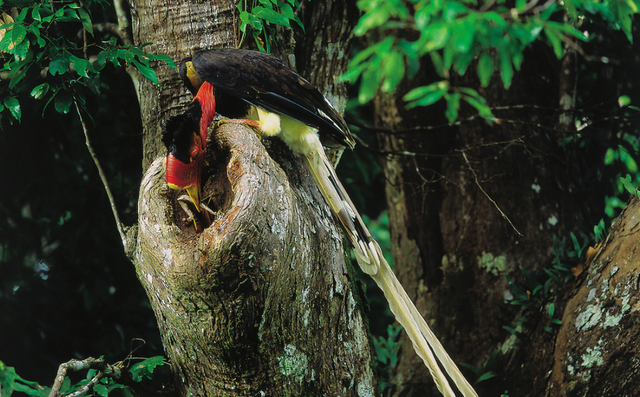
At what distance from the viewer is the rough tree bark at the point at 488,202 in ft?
7.40

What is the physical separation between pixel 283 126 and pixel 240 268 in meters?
0.63

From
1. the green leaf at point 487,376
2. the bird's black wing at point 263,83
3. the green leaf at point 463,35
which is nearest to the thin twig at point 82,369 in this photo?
the bird's black wing at point 263,83

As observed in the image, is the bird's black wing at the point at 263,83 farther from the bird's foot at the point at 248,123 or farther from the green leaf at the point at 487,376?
the green leaf at the point at 487,376

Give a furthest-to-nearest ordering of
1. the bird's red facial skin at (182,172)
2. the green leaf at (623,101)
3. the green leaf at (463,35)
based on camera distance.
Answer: the green leaf at (623,101) < the bird's red facial skin at (182,172) < the green leaf at (463,35)

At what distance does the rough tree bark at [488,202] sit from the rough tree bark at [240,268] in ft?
3.08

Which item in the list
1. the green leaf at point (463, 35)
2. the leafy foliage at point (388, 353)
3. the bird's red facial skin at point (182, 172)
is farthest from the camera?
the leafy foliage at point (388, 353)

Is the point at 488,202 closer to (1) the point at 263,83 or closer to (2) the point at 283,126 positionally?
(2) the point at 283,126

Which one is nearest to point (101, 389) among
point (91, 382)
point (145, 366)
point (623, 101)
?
point (91, 382)

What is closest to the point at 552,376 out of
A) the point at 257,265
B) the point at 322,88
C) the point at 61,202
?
the point at 257,265

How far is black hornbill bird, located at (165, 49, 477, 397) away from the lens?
134 cm

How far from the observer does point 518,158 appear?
2312 mm

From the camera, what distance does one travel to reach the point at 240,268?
118cm

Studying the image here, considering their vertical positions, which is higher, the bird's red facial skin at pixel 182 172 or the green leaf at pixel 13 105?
the green leaf at pixel 13 105

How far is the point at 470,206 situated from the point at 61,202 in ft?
6.63
